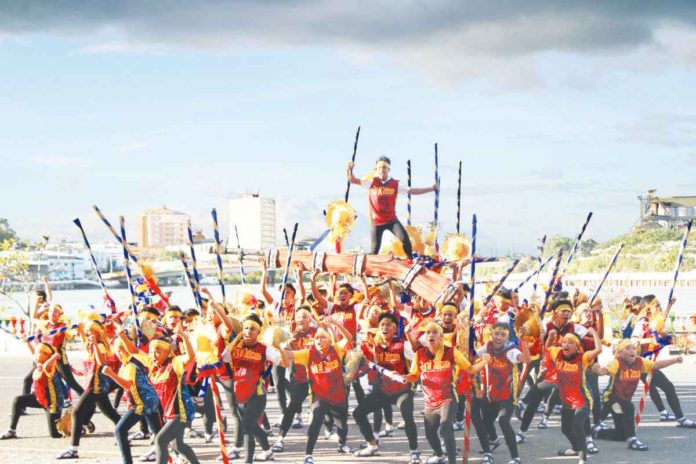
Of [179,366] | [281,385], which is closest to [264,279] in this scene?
[281,385]

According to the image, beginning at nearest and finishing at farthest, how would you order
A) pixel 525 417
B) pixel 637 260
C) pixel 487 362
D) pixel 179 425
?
pixel 179 425
pixel 487 362
pixel 525 417
pixel 637 260

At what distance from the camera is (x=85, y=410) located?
32.3 feet

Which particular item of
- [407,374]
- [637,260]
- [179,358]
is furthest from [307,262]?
[637,260]

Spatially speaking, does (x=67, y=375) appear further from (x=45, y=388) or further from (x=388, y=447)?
(x=388, y=447)

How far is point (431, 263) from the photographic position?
10.5 meters

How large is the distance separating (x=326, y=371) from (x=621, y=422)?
11.8 ft

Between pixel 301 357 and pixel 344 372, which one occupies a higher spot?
pixel 301 357

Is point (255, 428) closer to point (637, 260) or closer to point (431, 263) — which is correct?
point (431, 263)

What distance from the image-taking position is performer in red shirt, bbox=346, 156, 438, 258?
11000 millimetres

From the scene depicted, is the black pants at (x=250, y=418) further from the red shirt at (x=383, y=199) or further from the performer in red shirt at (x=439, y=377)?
the red shirt at (x=383, y=199)

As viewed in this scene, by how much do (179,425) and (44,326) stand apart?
391 centimetres

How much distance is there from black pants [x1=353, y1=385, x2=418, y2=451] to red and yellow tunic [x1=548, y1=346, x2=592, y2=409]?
60.2 inches

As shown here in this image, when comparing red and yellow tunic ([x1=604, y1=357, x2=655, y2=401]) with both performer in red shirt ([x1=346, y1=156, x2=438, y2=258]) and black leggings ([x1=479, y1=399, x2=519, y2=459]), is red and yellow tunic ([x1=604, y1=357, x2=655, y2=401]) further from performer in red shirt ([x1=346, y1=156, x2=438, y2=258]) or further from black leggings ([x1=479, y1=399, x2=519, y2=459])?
performer in red shirt ([x1=346, y1=156, x2=438, y2=258])

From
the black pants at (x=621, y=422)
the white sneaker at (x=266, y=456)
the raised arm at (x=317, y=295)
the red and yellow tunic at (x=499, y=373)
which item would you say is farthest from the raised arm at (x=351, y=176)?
the black pants at (x=621, y=422)
